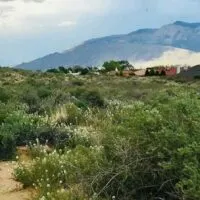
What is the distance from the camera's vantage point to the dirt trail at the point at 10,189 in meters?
9.59

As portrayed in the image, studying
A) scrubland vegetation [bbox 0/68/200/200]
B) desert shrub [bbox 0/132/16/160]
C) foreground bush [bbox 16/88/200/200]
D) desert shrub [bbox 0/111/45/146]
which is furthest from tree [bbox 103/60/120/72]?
foreground bush [bbox 16/88/200/200]

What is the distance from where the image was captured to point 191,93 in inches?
362

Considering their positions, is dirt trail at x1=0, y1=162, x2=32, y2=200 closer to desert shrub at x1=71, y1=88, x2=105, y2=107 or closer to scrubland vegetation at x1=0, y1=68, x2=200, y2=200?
scrubland vegetation at x1=0, y1=68, x2=200, y2=200

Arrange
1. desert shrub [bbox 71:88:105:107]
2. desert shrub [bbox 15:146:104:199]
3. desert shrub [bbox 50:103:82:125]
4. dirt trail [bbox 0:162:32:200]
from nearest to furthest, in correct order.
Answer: desert shrub [bbox 15:146:104:199] < dirt trail [bbox 0:162:32:200] < desert shrub [bbox 50:103:82:125] < desert shrub [bbox 71:88:105:107]

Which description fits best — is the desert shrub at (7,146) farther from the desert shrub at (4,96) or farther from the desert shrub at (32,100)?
the desert shrub at (4,96)

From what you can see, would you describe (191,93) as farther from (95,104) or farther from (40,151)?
(95,104)

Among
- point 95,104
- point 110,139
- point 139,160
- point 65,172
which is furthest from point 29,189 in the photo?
point 95,104

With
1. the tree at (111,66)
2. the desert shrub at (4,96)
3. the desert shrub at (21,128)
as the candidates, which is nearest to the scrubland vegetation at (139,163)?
the desert shrub at (21,128)

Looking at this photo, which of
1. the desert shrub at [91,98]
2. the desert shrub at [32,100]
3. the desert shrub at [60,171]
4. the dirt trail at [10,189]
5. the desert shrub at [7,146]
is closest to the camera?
the desert shrub at [60,171]

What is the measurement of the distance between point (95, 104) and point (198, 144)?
1870 centimetres

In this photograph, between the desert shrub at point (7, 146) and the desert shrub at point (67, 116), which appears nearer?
the desert shrub at point (7, 146)

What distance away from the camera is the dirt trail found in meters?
9.59

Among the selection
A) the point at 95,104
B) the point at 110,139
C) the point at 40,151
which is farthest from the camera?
the point at 95,104

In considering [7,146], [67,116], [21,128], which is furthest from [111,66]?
[7,146]
